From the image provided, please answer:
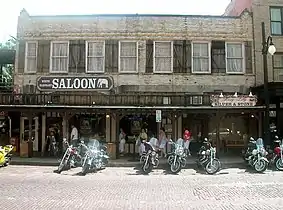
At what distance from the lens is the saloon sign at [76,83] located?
22.9 meters

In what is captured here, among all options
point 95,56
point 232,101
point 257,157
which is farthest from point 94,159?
point 95,56

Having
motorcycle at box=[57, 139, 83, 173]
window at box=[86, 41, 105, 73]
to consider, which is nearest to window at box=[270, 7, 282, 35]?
window at box=[86, 41, 105, 73]

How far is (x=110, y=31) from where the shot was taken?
23484 millimetres

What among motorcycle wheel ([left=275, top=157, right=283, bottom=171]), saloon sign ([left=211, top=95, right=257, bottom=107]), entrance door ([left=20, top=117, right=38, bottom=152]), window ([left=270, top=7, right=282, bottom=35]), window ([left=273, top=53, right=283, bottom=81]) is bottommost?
Answer: motorcycle wheel ([left=275, top=157, right=283, bottom=171])

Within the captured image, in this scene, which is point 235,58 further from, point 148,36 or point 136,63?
point 136,63

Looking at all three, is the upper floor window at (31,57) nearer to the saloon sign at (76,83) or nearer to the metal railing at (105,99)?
the saloon sign at (76,83)

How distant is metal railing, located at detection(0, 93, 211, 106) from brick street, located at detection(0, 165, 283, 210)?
17.8 feet

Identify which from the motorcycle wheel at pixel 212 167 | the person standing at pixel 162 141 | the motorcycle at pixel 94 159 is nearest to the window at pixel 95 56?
the person standing at pixel 162 141

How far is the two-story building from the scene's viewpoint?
23.2 metres

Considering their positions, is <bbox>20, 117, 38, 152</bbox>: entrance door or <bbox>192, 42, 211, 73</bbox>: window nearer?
<bbox>192, 42, 211, 73</bbox>: window

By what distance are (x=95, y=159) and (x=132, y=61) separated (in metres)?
8.77

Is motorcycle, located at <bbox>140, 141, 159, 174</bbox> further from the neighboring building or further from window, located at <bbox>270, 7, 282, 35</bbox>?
window, located at <bbox>270, 7, 282, 35</bbox>

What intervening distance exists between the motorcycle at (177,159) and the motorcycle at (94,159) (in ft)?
10.3

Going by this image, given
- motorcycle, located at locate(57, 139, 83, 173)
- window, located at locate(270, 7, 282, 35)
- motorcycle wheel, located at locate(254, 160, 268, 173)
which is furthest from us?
window, located at locate(270, 7, 282, 35)
